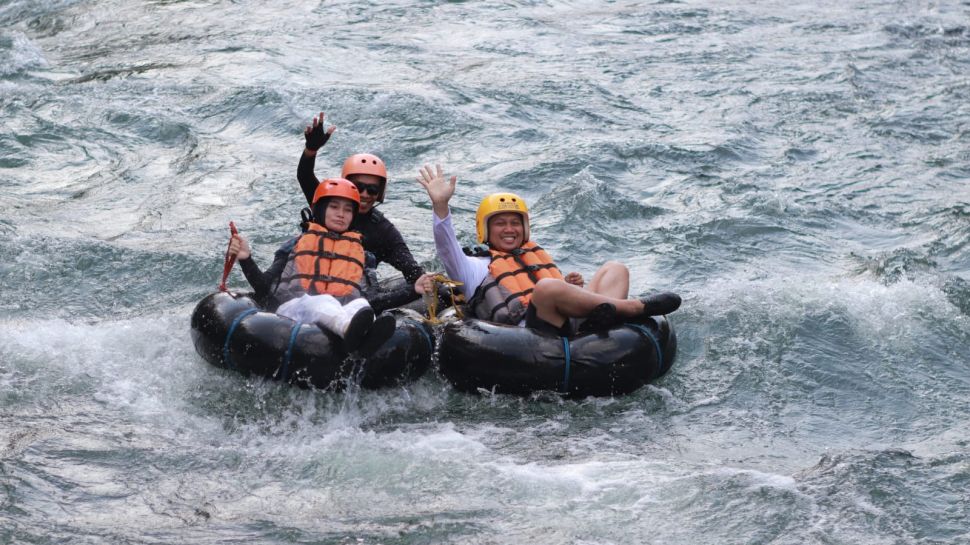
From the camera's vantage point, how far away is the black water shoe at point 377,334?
7.02m

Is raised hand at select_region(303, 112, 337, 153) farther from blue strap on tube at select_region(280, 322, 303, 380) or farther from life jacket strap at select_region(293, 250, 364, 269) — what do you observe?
blue strap on tube at select_region(280, 322, 303, 380)

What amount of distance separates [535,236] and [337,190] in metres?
3.23

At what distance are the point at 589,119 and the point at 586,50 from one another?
3182mm

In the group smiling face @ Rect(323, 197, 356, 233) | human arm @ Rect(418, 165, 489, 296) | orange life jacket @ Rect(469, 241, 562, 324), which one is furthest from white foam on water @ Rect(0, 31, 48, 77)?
orange life jacket @ Rect(469, 241, 562, 324)

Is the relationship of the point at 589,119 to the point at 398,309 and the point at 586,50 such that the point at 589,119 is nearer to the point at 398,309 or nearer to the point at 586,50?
the point at 586,50

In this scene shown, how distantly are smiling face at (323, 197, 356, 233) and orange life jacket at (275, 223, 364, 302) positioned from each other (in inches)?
1.9

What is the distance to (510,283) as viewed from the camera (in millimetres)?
7945

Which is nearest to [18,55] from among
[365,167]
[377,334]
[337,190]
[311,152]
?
[311,152]

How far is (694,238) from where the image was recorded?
36.1 feet

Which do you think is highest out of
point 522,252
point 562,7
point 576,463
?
point 562,7

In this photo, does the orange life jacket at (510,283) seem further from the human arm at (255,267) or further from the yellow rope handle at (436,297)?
the human arm at (255,267)

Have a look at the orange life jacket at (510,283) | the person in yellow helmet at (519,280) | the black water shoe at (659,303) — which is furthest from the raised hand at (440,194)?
the black water shoe at (659,303)

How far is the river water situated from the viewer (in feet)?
20.0

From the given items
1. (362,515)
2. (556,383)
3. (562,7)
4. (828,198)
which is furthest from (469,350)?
(562,7)
